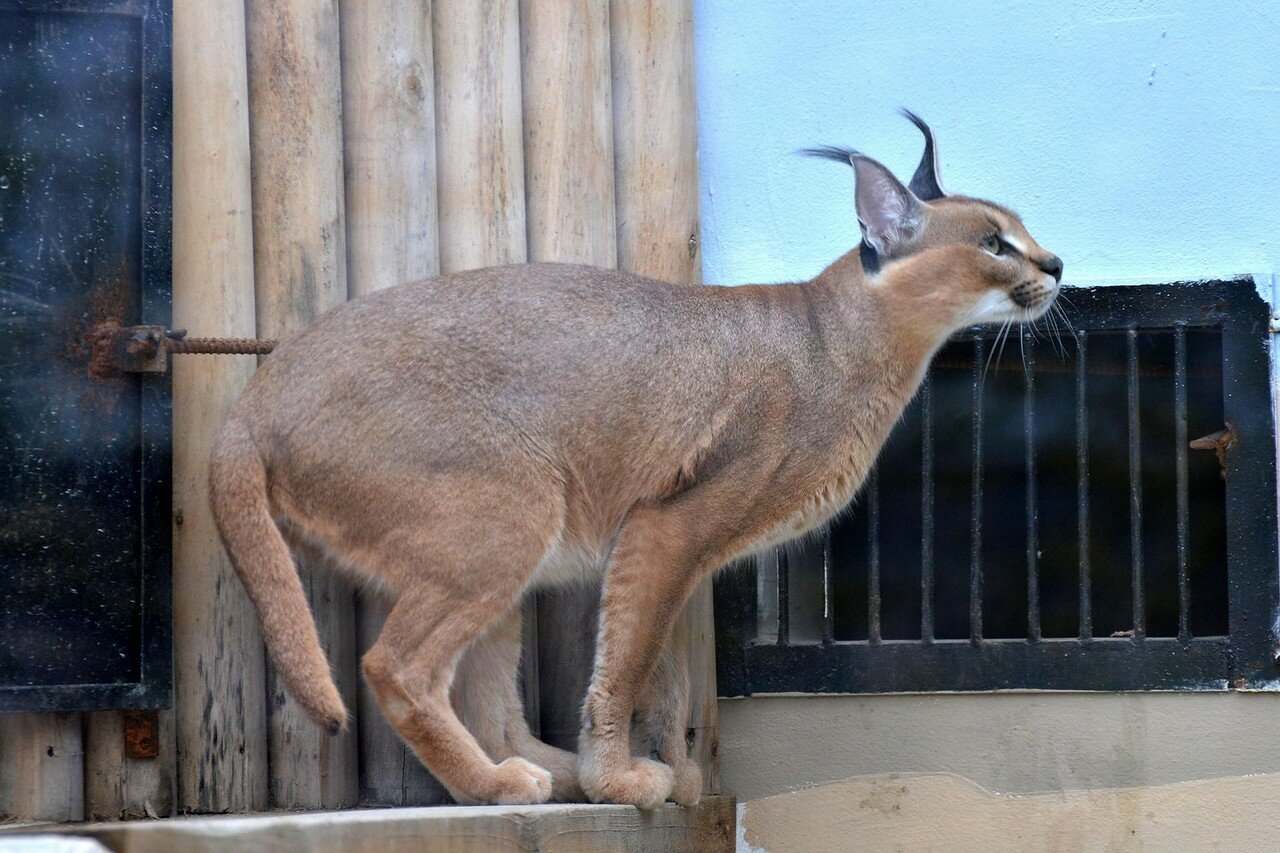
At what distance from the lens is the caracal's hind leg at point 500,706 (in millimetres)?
4035

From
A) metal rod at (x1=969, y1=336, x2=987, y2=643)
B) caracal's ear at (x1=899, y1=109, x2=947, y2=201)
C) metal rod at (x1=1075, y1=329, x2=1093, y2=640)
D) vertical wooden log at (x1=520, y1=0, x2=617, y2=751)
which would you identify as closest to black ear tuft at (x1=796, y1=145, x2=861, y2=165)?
caracal's ear at (x1=899, y1=109, x2=947, y2=201)

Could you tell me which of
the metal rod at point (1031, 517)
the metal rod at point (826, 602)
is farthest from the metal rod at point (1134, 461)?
the metal rod at point (826, 602)

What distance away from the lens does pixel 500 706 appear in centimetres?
406

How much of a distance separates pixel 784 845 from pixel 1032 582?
3.75 feet

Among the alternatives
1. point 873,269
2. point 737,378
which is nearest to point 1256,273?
point 873,269

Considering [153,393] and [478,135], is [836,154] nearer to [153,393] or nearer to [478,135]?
[478,135]

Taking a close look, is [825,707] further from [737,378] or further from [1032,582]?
[737,378]

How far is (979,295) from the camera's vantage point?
4.23m

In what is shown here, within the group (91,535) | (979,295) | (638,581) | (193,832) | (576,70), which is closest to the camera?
(193,832)

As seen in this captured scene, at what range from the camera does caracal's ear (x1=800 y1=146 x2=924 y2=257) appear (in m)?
4.14

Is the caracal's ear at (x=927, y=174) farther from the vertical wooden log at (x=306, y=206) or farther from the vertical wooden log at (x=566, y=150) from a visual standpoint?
the vertical wooden log at (x=306, y=206)

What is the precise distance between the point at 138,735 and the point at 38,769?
255 millimetres

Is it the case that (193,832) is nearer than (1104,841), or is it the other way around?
(193,832)

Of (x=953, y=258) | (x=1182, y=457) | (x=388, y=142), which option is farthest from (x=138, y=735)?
(x=1182, y=457)
